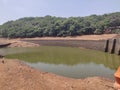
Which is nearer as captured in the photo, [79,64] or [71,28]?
[79,64]

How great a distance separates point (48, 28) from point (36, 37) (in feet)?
14.0

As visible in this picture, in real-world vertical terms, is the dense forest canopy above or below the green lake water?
above

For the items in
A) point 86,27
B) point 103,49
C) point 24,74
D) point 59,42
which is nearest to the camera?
point 24,74

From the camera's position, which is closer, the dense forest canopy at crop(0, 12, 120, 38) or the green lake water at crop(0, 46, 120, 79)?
the green lake water at crop(0, 46, 120, 79)

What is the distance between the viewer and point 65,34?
175 ft

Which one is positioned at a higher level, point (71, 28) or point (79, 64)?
point (71, 28)

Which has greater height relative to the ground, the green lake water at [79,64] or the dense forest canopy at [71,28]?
the dense forest canopy at [71,28]

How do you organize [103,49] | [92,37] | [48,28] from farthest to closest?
[48,28]
[92,37]
[103,49]

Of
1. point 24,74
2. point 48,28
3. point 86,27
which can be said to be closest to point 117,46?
point 24,74

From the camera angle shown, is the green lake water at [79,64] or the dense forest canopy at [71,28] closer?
the green lake water at [79,64]

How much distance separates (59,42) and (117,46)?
18434 mm

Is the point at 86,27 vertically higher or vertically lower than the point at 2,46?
higher

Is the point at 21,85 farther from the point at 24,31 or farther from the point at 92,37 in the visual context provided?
the point at 24,31

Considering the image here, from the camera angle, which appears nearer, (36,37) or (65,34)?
(65,34)
